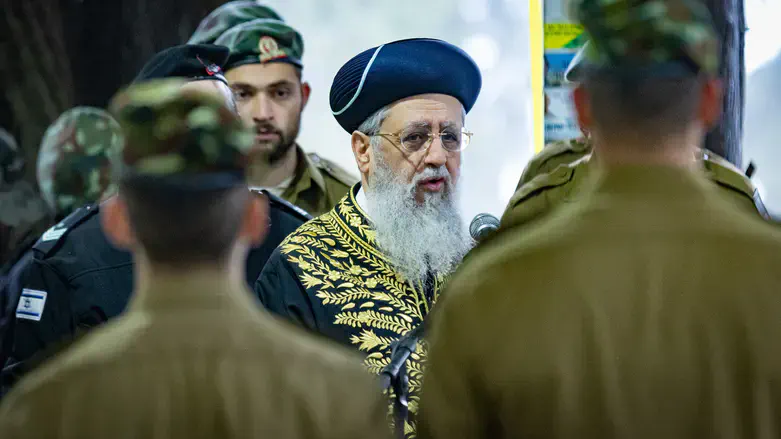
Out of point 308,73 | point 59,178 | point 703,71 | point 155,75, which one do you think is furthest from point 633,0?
point 308,73

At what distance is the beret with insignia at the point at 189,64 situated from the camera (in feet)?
14.1

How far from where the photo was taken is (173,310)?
2023 mm

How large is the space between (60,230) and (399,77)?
1.35 meters

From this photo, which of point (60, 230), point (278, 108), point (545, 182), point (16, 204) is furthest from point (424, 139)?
point (16, 204)

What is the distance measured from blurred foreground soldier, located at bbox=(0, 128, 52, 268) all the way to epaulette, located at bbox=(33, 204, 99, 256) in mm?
1899

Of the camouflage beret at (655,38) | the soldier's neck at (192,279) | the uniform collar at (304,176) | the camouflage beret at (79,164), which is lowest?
the uniform collar at (304,176)

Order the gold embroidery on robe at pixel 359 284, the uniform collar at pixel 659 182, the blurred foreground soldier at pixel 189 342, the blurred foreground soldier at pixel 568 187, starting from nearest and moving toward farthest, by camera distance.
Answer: the blurred foreground soldier at pixel 189 342
the uniform collar at pixel 659 182
the gold embroidery on robe at pixel 359 284
the blurred foreground soldier at pixel 568 187

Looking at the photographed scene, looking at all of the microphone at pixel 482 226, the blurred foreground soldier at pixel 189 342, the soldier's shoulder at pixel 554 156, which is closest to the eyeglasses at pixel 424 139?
the soldier's shoulder at pixel 554 156

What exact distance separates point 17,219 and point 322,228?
2.92 metres

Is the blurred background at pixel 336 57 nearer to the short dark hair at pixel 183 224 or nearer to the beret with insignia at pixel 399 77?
the beret with insignia at pixel 399 77

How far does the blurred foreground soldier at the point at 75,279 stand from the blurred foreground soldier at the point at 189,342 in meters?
2.00

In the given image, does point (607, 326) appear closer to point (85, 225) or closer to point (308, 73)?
point (85, 225)

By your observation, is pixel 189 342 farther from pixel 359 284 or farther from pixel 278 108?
pixel 278 108

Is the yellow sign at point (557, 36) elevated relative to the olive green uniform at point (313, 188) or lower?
elevated
